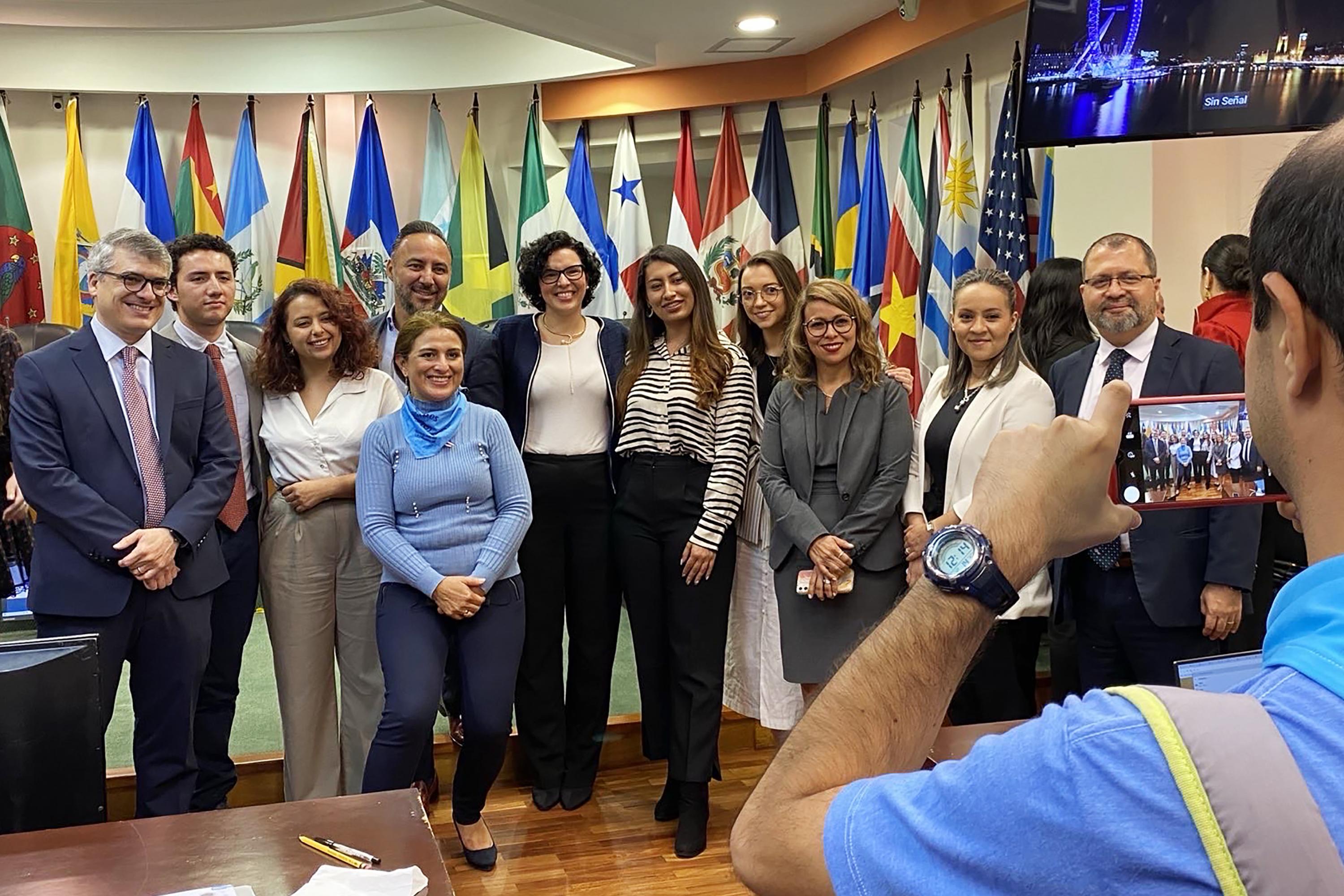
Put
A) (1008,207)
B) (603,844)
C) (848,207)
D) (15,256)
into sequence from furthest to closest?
(848,207)
(15,256)
(1008,207)
(603,844)

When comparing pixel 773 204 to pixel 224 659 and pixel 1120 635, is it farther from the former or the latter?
pixel 224 659

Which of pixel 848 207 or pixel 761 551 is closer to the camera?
pixel 761 551

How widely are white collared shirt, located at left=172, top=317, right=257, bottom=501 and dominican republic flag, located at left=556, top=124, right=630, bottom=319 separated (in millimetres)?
3471

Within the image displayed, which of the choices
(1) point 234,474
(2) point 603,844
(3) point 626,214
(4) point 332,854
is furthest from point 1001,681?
(3) point 626,214

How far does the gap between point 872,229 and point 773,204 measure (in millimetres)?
740

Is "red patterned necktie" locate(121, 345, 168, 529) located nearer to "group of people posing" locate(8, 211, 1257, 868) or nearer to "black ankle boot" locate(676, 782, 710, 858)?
"group of people posing" locate(8, 211, 1257, 868)

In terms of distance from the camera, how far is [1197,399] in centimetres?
167

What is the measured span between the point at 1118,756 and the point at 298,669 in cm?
300

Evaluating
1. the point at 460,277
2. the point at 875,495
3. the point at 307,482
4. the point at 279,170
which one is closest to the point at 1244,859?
the point at 875,495

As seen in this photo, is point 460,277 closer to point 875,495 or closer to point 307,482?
point 307,482

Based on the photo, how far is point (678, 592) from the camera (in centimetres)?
336

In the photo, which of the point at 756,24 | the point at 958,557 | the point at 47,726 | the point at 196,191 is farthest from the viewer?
the point at 196,191

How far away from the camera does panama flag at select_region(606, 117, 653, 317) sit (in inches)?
263

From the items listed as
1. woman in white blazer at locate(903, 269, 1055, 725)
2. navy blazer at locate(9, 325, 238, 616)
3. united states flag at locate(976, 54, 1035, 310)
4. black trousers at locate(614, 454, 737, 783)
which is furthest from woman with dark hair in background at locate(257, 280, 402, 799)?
united states flag at locate(976, 54, 1035, 310)
